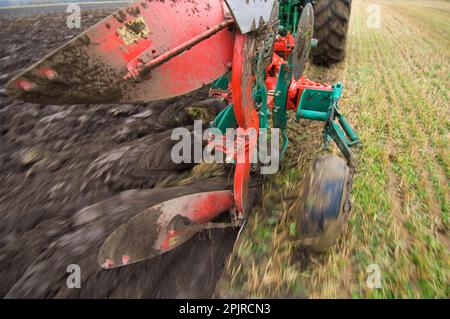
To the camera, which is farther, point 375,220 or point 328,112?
point 328,112

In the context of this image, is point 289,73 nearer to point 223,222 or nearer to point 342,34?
point 223,222

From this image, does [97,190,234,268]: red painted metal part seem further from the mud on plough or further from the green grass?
the green grass

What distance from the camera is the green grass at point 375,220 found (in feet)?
5.56

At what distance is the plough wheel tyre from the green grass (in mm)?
231

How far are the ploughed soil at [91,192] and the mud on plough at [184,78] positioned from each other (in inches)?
6.0

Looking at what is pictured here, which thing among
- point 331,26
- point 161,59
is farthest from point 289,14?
point 161,59

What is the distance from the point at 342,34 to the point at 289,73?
2742mm

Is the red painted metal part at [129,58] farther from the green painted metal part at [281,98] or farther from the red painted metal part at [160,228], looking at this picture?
the green painted metal part at [281,98]

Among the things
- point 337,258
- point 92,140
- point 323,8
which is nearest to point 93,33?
point 337,258

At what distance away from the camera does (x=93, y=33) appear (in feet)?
3.68

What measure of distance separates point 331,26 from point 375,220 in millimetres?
3182

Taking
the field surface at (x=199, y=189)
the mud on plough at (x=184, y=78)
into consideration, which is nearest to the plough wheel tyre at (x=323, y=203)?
the mud on plough at (x=184, y=78)

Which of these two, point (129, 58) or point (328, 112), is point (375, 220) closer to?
point (328, 112)

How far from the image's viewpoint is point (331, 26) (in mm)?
4316
